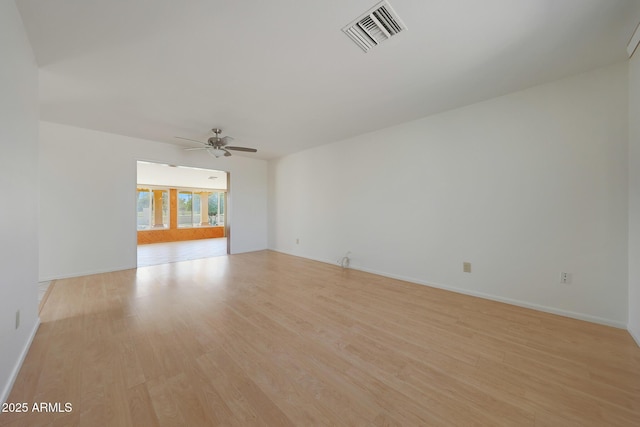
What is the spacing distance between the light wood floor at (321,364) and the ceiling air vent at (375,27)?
252 centimetres

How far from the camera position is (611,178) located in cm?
223

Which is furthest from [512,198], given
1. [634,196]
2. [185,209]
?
[185,209]

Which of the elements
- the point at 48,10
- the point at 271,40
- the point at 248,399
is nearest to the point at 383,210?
the point at 271,40

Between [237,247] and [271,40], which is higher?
[271,40]

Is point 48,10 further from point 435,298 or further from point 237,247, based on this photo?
point 237,247

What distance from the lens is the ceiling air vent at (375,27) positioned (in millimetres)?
1593

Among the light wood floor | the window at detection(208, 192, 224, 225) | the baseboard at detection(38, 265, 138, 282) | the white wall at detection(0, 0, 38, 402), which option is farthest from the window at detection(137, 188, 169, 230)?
the white wall at detection(0, 0, 38, 402)

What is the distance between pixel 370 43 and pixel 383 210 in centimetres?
255

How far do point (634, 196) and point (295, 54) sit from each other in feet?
10.9

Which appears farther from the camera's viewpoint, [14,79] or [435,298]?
[435,298]

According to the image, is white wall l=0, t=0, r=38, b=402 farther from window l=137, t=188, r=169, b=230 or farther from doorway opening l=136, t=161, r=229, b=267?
window l=137, t=188, r=169, b=230

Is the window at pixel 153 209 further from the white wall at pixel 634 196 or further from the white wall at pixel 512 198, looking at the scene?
the white wall at pixel 634 196

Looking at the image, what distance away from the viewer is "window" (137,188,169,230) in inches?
366

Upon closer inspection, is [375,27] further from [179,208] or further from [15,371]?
[179,208]
